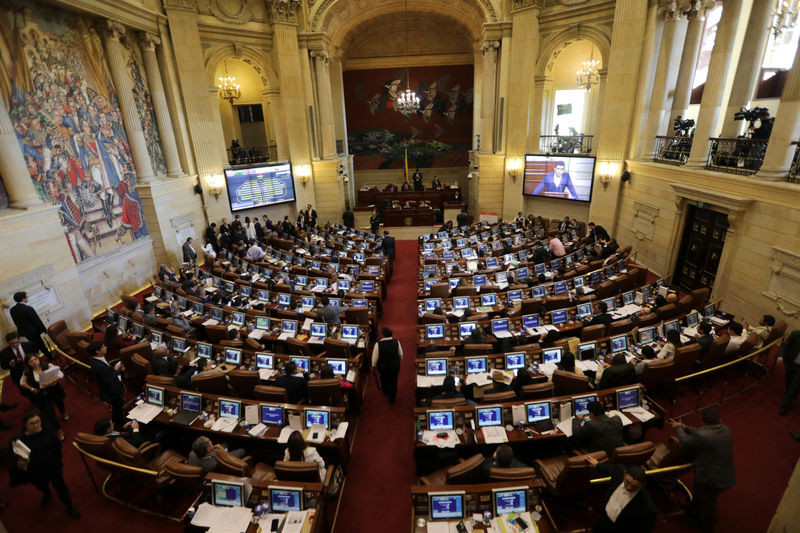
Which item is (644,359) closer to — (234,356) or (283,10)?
(234,356)

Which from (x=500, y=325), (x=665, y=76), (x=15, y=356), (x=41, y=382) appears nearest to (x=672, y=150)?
(x=665, y=76)

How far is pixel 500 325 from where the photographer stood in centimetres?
865

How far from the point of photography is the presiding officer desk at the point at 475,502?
4457 mm

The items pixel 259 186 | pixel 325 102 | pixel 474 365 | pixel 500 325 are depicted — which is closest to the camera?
pixel 474 365

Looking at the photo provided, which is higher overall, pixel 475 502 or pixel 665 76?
pixel 665 76

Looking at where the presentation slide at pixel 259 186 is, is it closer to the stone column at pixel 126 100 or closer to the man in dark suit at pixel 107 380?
the stone column at pixel 126 100

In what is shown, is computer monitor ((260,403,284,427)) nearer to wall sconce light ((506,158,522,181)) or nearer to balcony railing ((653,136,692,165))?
balcony railing ((653,136,692,165))

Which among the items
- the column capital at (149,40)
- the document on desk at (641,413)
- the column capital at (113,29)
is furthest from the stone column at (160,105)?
the document on desk at (641,413)

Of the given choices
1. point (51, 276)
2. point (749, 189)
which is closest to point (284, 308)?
point (51, 276)

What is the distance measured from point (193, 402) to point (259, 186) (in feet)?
44.4

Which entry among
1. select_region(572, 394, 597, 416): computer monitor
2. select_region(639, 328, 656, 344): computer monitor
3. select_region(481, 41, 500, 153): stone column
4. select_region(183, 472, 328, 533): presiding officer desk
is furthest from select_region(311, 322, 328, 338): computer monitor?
select_region(481, 41, 500, 153): stone column

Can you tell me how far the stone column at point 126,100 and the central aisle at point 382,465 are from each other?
1081 cm

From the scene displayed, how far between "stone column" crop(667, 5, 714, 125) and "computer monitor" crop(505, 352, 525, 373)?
12.3 metres

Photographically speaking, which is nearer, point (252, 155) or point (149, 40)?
point (149, 40)
